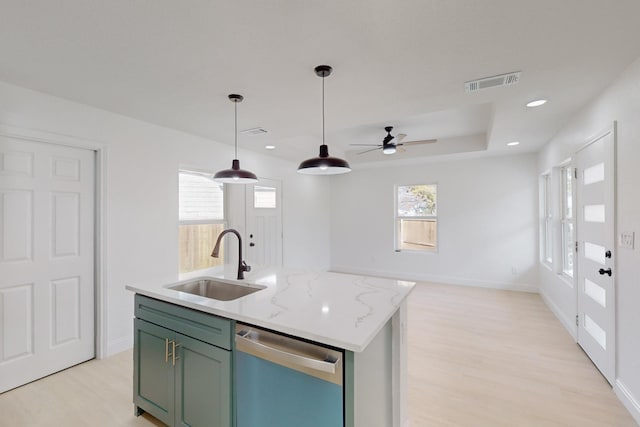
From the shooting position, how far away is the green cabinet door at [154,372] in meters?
1.75

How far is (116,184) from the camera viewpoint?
291 cm

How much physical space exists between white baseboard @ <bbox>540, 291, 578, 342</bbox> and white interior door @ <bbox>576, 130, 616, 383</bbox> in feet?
0.56

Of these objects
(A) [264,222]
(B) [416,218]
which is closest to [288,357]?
(A) [264,222]

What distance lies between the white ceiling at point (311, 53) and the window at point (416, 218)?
9.26 ft

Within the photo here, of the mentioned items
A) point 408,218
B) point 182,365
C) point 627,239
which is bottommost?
point 182,365

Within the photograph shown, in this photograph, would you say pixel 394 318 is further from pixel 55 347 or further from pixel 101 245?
pixel 55 347

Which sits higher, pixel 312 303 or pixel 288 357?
pixel 312 303

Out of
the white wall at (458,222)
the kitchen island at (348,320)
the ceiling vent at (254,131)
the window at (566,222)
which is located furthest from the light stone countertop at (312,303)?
the white wall at (458,222)

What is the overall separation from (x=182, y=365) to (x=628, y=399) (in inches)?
119

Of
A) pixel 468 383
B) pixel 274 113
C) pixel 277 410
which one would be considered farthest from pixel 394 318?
pixel 274 113

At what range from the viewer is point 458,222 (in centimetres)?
542

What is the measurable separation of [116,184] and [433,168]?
5134mm

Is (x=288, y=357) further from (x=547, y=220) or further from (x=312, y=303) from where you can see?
(x=547, y=220)

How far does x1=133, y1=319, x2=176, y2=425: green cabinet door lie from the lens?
175 cm
